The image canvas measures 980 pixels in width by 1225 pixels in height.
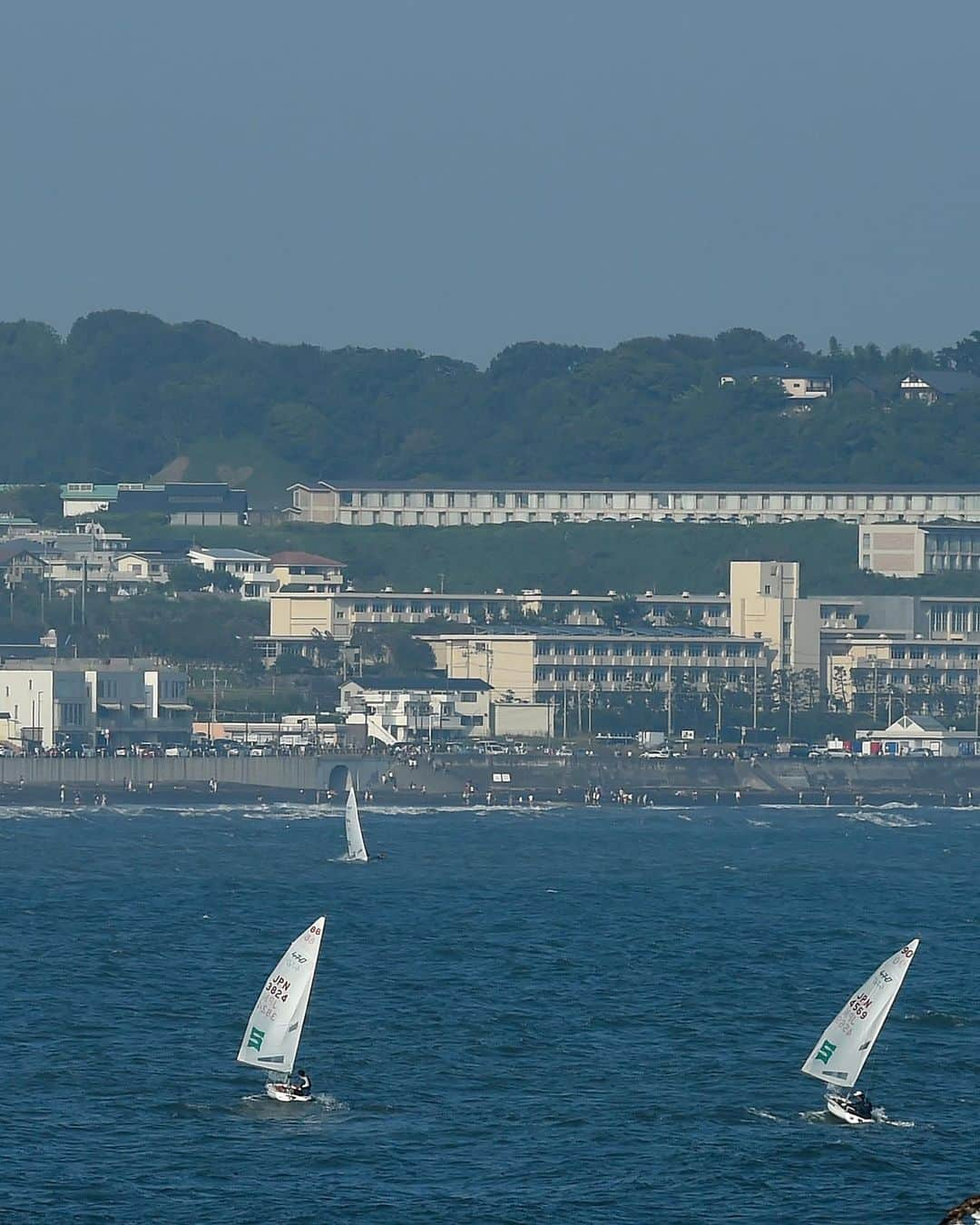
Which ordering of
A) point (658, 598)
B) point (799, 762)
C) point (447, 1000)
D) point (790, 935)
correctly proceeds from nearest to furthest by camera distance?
point (447, 1000), point (790, 935), point (799, 762), point (658, 598)

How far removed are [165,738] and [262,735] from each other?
4.48 m

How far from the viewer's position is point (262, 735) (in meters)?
139

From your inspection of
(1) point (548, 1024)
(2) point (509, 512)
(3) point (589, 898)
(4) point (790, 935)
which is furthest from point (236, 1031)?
(2) point (509, 512)

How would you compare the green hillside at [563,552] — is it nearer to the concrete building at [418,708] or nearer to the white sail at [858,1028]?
the concrete building at [418,708]

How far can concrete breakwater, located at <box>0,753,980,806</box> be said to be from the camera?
125312mm

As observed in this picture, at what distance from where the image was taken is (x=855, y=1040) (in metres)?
40.0

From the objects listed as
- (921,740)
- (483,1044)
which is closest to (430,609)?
(921,740)

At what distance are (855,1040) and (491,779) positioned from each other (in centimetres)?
9049

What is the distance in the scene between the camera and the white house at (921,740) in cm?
14375

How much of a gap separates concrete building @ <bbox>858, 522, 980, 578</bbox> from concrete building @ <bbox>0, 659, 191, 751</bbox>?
5262 centimetres

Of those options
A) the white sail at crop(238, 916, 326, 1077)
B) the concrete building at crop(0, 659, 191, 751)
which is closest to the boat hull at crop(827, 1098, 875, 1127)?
the white sail at crop(238, 916, 326, 1077)

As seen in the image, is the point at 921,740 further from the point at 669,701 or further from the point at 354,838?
the point at 354,838

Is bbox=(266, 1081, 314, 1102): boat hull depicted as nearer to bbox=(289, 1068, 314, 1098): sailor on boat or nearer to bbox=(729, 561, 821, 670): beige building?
bbox=(289, 1068, 314, 1098): sailor on boat

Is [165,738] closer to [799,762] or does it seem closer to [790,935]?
[799,762]
